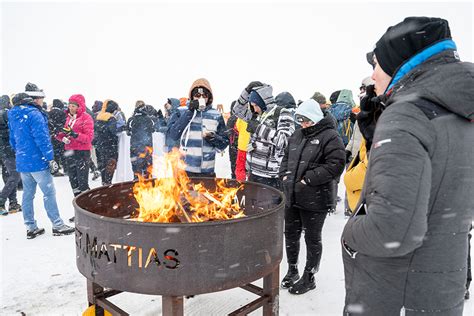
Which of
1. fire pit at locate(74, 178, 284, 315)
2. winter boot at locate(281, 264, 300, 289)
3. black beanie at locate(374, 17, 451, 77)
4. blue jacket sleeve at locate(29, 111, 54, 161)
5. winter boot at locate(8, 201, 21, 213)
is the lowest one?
winter boot at locate(8, 201, 21, 213)

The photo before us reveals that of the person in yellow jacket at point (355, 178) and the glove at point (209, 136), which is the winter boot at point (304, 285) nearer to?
the person in yellow jacket at point (355, 178)

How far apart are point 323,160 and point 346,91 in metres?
5.01

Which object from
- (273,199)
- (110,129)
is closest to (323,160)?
(273,199)

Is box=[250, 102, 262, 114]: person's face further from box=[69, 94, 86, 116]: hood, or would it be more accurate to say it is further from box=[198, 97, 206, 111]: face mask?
box=[69, 94, 86, 116]: hood

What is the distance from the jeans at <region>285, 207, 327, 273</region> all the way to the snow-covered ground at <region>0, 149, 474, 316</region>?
37cm

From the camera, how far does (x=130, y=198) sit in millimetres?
3514

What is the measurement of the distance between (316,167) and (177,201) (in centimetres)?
164

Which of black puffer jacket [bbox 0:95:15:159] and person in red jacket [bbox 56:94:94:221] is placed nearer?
black puffer jacket [bbox 0:95:15:159]

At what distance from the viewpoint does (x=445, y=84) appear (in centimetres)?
148

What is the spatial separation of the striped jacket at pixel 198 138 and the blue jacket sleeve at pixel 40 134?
2.00 meters

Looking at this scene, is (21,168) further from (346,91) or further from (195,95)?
(346,91)

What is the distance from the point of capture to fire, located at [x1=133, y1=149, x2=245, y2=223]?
2.79m

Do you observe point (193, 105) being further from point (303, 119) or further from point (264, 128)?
point (303, 119)

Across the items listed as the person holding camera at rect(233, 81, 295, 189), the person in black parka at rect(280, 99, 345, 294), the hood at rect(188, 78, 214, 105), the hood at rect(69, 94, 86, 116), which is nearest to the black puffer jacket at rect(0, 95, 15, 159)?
the hood at rect(69, 94, 86, 116)
